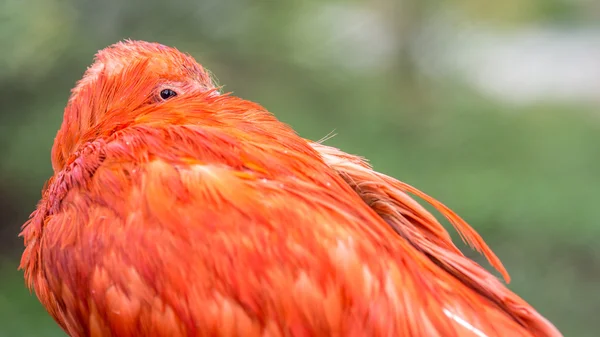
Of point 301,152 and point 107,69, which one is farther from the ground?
point 301,152

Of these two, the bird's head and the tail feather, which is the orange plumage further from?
the bird's head

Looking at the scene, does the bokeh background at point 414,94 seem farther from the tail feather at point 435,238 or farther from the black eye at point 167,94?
the tail feather at point 435,238

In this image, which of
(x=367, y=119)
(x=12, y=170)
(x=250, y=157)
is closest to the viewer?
(x=250, y=157)

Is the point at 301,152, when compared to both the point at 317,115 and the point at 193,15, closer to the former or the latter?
the point at 193,15

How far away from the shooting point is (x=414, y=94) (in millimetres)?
8047

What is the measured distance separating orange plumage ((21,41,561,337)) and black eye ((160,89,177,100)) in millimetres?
225

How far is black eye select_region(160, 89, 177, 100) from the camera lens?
2.28m

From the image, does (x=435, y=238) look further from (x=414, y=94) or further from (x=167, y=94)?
(x=414, y=94)

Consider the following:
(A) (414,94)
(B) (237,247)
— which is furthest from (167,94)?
(A) (414,94)

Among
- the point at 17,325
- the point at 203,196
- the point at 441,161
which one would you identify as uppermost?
the point at 441,161

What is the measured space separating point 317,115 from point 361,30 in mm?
1706

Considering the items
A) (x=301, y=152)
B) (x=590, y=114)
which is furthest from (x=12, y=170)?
(x=590, y=114)

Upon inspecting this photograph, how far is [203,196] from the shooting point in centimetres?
175

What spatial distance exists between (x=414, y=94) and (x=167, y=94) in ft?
19.8
